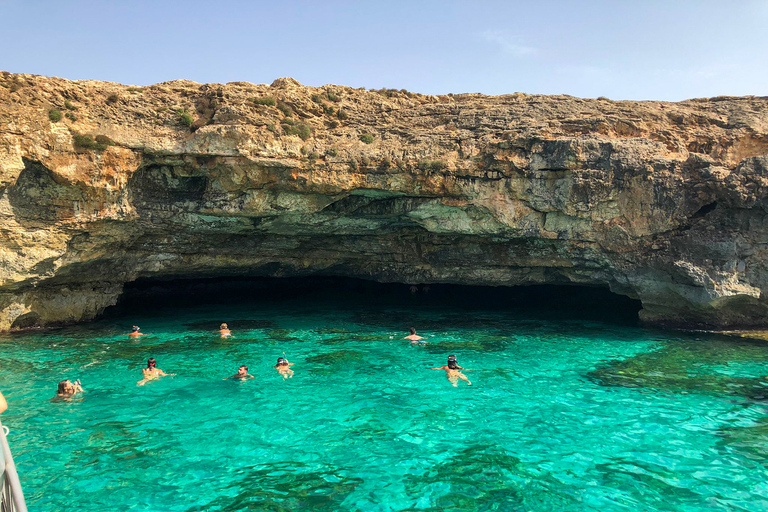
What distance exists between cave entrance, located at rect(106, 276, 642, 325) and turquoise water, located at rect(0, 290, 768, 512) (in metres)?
6.70

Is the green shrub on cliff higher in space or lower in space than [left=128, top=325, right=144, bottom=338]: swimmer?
higher

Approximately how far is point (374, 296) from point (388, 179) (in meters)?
14.1

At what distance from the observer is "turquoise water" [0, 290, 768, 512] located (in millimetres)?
7859

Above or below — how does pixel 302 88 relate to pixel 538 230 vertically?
above

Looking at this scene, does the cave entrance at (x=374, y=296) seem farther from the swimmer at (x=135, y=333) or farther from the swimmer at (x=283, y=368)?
the swimmer at (x=283, y=368)

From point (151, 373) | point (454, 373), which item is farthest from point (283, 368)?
point (454, 373)

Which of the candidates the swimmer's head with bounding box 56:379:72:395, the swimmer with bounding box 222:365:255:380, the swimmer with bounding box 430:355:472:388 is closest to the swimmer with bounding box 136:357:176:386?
the swimmer's head with bounding box 56:379:72:395

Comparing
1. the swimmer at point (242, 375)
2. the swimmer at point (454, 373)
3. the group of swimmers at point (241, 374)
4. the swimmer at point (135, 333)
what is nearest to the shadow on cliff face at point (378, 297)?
the swimmer at point (135, 333)

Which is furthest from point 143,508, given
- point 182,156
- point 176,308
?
point 176,308

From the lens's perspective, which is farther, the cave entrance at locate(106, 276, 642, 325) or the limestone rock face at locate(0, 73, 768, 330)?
the cave entrance at locate(106, 276, 642, 325)

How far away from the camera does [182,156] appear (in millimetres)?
16609

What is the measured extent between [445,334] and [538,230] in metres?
5.52

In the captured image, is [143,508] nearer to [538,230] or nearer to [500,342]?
[500,342]

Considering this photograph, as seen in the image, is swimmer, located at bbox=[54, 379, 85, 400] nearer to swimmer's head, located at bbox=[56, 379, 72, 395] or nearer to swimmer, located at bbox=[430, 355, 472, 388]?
swimmer's head, located at bbox=[56, 379, 72, 395]
